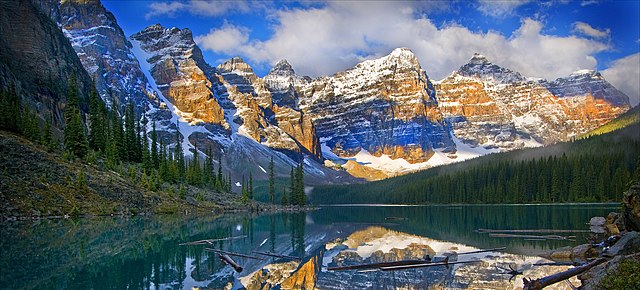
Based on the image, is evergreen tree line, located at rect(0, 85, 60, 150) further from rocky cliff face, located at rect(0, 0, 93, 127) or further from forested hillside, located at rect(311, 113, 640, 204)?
forested hillside, located at rect(311, 113, 640, 204)

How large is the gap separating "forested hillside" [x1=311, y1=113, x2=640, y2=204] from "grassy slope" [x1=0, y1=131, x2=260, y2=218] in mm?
102757

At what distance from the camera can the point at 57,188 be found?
64.7 meters

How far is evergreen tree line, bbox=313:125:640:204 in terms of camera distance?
12900 centimetres

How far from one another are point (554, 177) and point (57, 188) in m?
128

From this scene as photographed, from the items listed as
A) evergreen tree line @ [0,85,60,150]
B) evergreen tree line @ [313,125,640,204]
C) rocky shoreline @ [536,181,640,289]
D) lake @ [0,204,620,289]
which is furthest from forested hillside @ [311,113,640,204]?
evergreen tree line @ [0,85,60,150]

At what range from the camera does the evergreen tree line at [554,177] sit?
129m

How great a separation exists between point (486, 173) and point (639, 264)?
164 metres

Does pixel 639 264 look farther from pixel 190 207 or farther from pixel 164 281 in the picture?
pixel 190 207

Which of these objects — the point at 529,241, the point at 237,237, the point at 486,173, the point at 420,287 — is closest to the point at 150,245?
the point at 237,237

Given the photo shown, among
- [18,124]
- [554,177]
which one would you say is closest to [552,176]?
[554,177]

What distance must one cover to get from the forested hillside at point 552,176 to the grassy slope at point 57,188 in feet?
337

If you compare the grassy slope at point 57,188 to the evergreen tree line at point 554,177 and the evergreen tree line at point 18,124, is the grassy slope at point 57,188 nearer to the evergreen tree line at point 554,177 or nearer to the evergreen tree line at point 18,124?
the evergreen tree line at point 18,124

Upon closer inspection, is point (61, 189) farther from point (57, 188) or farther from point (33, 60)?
point (33, 60)

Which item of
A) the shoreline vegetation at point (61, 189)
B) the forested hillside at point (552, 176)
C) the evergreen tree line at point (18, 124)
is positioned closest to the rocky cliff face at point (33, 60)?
the evergreen tree line at point (18, 124)
